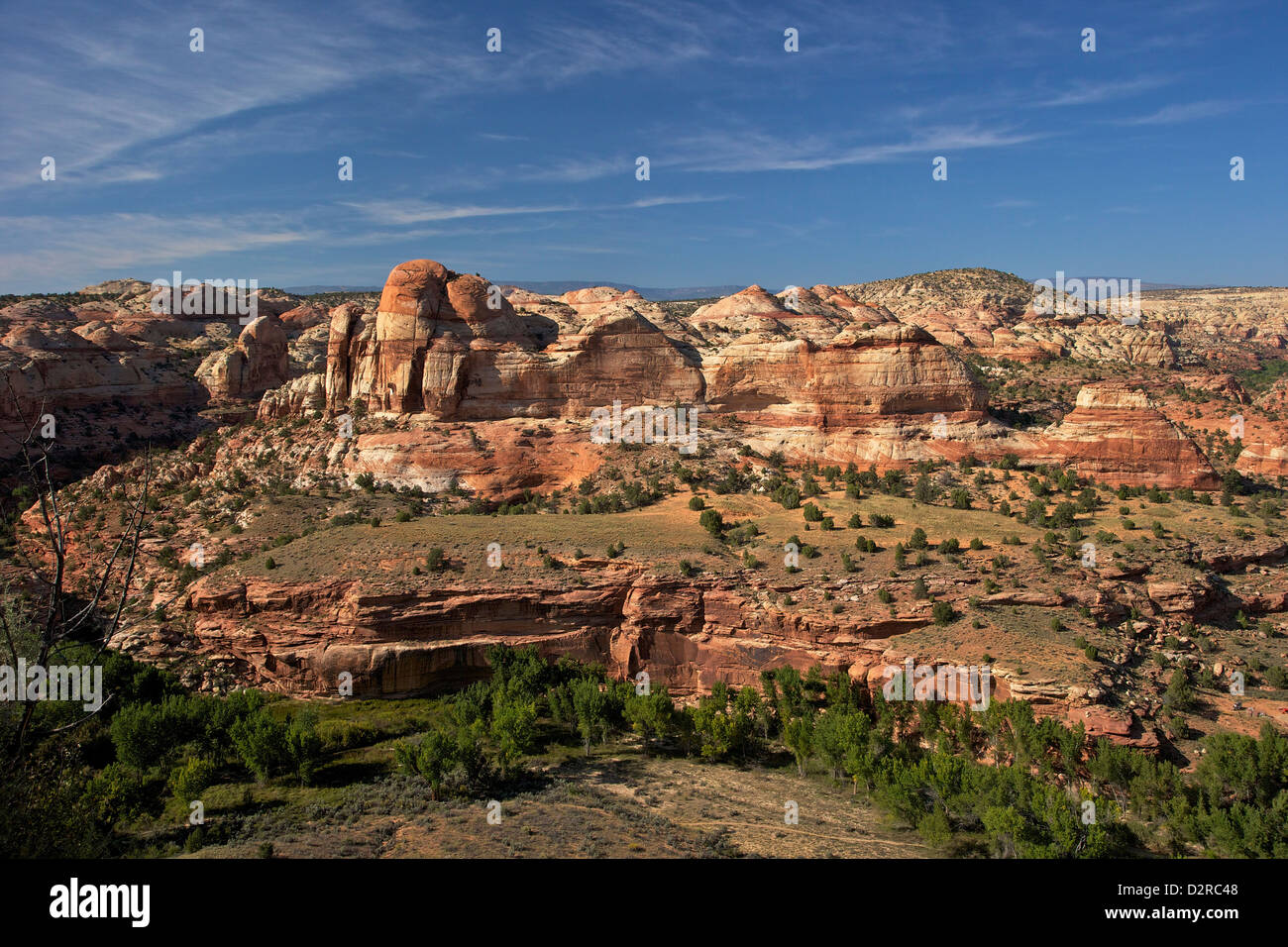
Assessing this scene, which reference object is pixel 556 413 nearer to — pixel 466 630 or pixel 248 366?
pixel 466 630

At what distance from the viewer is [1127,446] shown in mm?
34281

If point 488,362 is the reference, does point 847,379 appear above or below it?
below

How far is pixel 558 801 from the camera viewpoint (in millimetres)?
19156

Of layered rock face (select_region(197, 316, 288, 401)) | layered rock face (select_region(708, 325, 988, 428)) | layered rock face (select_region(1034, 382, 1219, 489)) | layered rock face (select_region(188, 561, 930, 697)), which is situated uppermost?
layered rock face (select_region(197, 316, 288, 401))

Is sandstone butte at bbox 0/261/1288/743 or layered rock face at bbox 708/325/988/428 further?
layered rock face at bbox 708/325/988/428

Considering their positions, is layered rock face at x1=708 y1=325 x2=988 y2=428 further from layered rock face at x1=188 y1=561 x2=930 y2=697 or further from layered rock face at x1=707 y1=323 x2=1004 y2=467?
layered rock face at x1=188 y1=561 x2=930 y2=697

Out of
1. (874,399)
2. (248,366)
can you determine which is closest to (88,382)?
(248,366)

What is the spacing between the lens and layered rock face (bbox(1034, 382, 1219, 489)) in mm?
33906

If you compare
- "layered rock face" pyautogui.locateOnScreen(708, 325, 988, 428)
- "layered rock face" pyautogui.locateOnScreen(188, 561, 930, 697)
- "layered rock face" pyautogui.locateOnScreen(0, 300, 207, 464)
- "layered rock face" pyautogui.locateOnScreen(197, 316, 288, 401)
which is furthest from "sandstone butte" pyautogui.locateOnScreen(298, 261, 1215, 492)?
"layered rock face" pyautogui.locateOnScreen(197, 316, 288, 401)

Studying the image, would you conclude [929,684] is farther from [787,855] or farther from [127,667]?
[127,667]

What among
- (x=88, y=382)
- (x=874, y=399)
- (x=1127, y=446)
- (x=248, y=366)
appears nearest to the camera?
(x=1127, y=446)

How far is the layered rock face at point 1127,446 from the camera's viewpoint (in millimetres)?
33906
